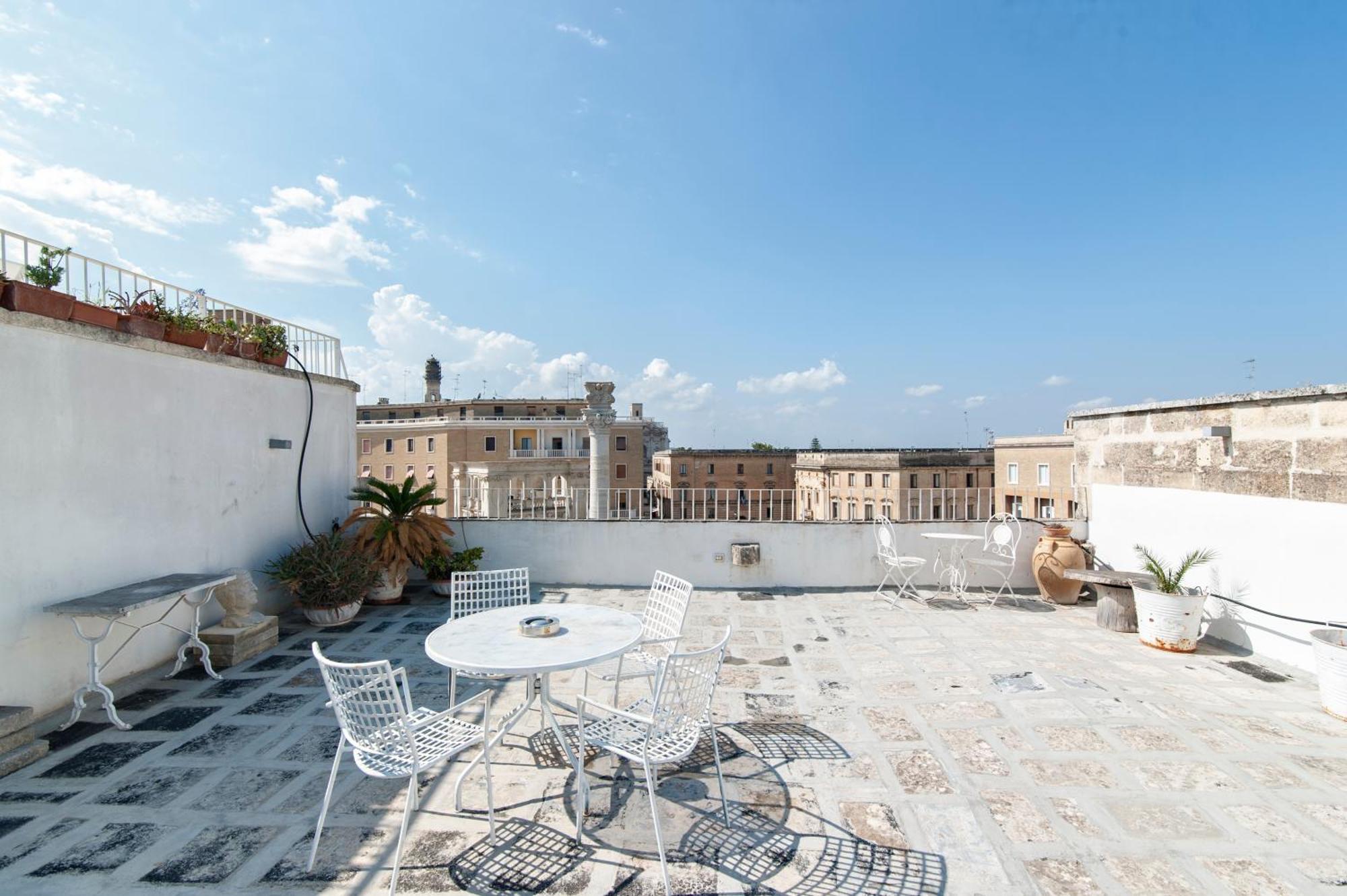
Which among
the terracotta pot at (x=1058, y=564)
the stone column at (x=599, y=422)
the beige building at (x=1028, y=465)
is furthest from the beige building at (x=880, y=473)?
the terracotta pot at (x=1058, y=564)

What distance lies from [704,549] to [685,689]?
462cm

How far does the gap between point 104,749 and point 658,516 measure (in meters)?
5.26

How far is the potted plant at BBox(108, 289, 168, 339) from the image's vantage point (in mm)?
4320

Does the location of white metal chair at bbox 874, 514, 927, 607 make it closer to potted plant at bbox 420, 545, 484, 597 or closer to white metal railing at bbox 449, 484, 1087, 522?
white metal railing at bbox 449, 484, 1087, 522

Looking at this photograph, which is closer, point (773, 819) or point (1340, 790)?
point (773, 819)

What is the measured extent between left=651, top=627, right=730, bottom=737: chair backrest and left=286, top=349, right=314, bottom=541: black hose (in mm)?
5155

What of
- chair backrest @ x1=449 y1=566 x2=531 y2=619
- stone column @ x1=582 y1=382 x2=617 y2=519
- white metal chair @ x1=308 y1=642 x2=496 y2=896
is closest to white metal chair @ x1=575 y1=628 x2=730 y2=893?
white metal chair @ x1=308 y1=642 x2=496 y2=896

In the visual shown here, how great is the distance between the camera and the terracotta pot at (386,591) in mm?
6289

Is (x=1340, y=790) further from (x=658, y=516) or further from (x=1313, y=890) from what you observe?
(x=658, y=516)

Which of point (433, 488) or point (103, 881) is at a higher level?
point (433, 488)

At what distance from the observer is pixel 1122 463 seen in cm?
642

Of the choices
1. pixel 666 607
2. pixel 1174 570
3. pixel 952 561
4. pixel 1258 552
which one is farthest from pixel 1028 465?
pixel 666 607

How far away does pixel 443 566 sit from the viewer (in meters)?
A: 6.71

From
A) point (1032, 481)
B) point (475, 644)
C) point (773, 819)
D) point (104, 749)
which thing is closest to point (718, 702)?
point (773, 819)
